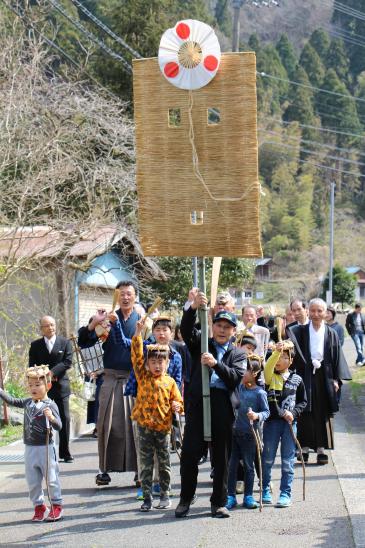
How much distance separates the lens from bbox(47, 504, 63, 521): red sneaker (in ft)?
27.2

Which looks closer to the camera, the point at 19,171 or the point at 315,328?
the point at 315,328

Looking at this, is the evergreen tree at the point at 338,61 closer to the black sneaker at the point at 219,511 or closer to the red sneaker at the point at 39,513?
the black sneaker at the point at 219,511

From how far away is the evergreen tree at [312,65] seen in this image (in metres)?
107

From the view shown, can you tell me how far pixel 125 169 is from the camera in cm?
2108

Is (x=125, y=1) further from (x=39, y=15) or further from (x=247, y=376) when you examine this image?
(x=247, y=376)

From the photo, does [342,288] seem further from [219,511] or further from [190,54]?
[190,54]

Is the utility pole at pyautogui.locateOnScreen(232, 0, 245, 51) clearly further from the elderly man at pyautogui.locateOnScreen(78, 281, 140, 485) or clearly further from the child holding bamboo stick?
the child holding bamboo stick

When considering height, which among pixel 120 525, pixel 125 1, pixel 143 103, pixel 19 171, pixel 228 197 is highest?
pixel 125 1

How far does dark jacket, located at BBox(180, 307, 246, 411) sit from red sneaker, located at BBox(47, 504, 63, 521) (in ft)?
4.72

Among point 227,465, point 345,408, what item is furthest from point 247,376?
point 345,408

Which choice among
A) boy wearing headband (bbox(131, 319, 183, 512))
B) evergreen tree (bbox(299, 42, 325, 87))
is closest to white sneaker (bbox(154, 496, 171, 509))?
boy wearing headband (bbox(131, 319, 183, 512))

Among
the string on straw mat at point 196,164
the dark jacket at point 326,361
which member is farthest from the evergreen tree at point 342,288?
the string on straw mat at point 196,164

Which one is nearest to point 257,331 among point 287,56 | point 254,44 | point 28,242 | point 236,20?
point 28,242

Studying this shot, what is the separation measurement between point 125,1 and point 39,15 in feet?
A: 37.1
